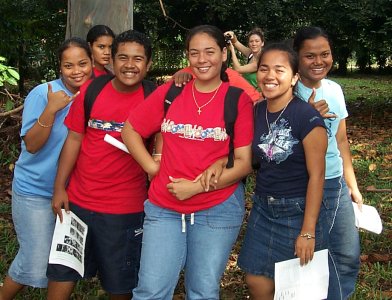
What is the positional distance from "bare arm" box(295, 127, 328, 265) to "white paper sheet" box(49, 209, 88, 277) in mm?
1204

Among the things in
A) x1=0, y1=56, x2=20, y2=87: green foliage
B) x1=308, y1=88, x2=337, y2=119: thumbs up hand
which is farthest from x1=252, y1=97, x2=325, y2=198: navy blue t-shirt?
x1=0, y1=56, x2=20, y2=87: green foliage

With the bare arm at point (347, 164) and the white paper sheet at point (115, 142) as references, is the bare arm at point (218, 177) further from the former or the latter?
the bare arm at point (347, 164)

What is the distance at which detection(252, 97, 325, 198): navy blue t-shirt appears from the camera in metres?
2.62

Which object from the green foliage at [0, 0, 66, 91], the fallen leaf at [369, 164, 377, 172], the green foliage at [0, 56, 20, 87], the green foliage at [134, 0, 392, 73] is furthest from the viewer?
the green foliage at [134, 0, 392, 73]

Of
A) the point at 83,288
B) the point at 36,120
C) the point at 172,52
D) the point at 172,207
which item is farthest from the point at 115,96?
the point at 172,52

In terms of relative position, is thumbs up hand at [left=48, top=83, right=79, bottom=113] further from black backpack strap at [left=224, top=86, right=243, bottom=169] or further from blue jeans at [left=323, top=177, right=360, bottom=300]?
blue jeans at [left=323, top=177, right=360, bottom=300]

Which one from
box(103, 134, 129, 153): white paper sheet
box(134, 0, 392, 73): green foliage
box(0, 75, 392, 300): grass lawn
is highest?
box(134, 0, 392, 73): green foliage

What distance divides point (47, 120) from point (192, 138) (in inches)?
32.3

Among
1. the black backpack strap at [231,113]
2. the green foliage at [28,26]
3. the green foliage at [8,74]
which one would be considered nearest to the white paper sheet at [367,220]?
the black backpack strap at [231,113]

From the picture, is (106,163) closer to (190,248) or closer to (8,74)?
(190,248)

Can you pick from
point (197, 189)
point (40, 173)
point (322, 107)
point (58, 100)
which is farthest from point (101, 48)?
point (322, 107)

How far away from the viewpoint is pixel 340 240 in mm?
3033

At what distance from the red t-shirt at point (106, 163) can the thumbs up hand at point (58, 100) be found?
0.30ft

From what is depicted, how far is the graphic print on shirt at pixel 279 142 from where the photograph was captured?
2633 millimetres
